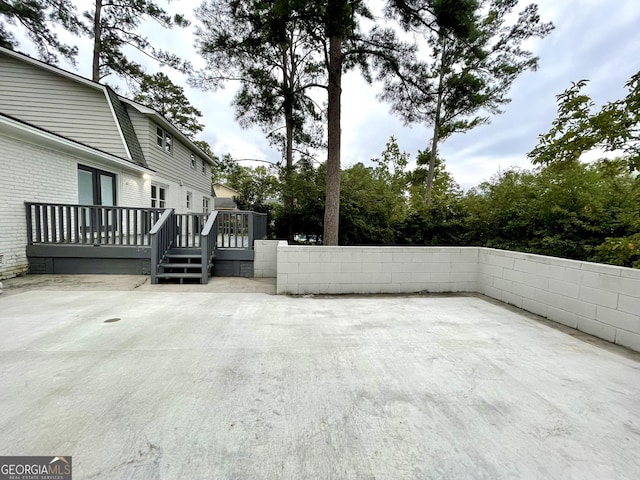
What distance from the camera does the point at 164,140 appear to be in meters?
10.4

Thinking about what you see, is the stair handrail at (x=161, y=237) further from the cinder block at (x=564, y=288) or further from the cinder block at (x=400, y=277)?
the cinder block at (x=564, y=288)

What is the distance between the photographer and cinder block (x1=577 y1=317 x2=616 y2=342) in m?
3.02

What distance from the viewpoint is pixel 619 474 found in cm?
137

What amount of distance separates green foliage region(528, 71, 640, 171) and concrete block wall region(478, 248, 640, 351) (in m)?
1.37

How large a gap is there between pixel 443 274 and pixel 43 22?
16.7 meters

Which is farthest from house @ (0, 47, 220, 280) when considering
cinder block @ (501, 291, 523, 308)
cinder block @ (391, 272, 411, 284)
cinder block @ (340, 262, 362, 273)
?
cinder block @ (501, 291, 523, 308)

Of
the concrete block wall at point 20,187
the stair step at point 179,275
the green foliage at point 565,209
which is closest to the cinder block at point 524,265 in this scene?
the green foliage at point 565,209

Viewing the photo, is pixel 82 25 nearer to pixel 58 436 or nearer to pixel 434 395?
pixel 58 436

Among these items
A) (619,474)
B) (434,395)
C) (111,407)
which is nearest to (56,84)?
(111,407)

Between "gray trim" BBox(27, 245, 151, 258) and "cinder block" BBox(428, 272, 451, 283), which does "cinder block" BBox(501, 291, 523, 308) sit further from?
"gray trim" BBox(27, 245, 151, 258)

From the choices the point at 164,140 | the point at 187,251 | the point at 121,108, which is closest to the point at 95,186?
the point at 121,108

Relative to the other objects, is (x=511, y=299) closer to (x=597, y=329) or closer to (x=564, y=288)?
(x=564, y=288)

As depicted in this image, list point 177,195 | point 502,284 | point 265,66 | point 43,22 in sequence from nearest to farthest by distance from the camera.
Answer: point 502,284
point 265,66
point 43,22
point 177,195

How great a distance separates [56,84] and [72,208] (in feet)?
16.4
